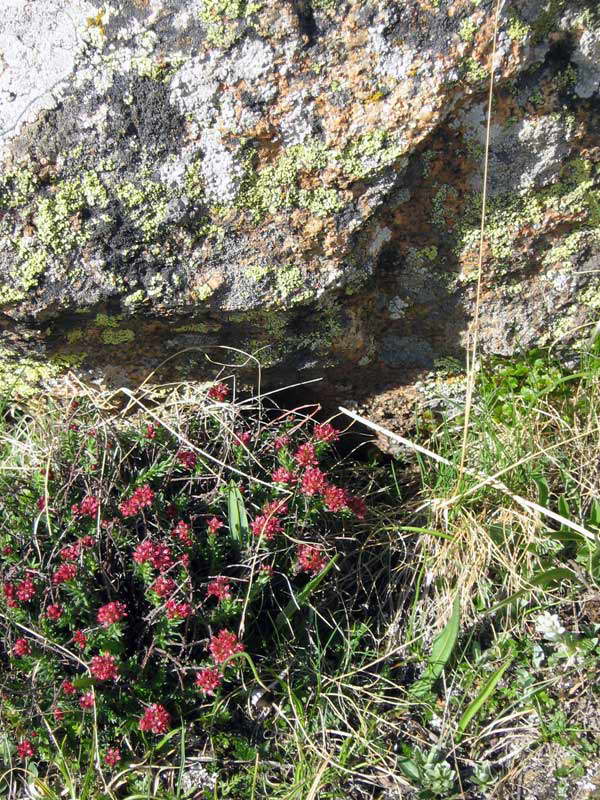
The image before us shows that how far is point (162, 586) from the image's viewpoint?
7.12ft

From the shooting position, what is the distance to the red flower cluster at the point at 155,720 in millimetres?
2110

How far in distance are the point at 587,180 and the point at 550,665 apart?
1.67 m

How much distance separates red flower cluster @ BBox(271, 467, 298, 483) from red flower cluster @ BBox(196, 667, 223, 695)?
0.65 meters

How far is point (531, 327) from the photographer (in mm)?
2805

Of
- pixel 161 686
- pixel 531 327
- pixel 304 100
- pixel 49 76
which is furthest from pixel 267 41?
pixel 161 686

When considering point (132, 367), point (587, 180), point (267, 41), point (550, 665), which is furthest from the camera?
point (132, 367)

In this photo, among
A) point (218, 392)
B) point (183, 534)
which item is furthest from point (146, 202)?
point (183, 534)

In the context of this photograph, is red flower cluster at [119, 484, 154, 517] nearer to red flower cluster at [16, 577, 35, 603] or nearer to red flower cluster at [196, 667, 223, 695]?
red flower cluster at [16, 577, 35, 603]

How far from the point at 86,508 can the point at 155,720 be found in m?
0.69

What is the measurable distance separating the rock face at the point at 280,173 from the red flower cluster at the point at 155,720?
1.23 m

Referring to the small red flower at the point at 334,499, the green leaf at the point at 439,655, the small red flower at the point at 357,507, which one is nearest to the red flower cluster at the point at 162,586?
the small red flower at the point at 334,499

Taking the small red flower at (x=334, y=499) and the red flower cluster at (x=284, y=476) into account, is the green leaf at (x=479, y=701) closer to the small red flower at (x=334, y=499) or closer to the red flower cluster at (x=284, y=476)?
the small red flower at (x=334, y=499)

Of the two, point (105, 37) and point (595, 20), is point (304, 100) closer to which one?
point (105, 37)

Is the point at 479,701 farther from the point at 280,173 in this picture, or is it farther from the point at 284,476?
the point at 280,173
